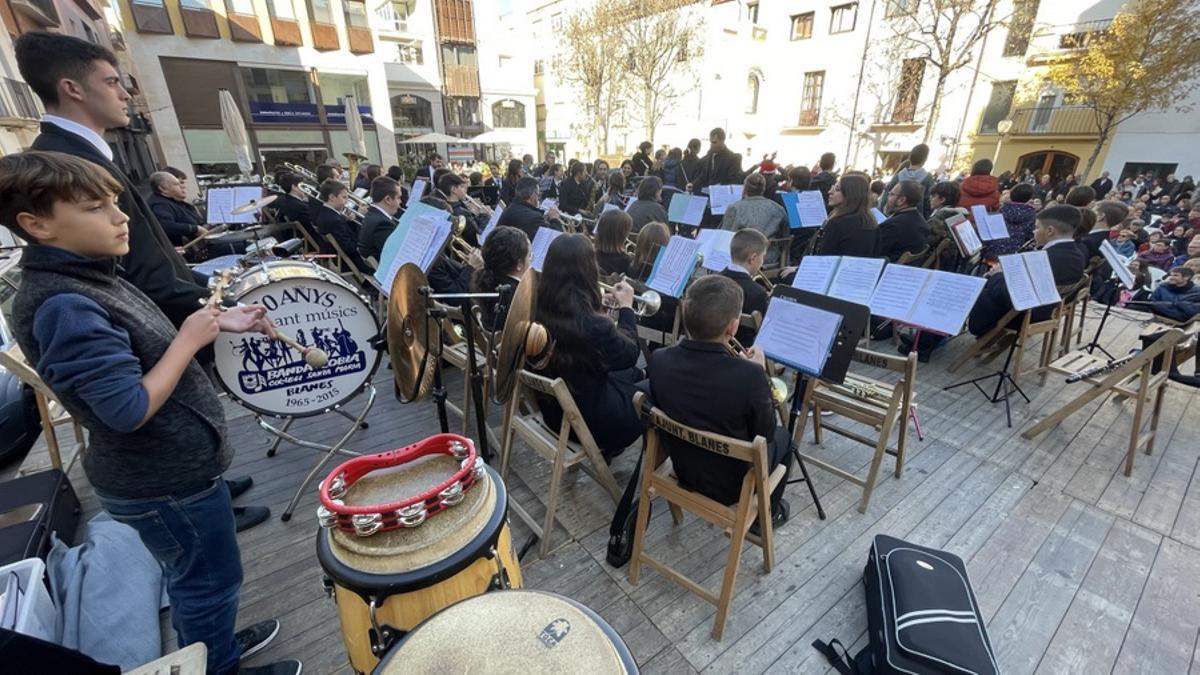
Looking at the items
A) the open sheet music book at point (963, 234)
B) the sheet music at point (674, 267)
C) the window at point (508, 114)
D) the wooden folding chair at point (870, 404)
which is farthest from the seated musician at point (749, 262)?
the window at point (508, 114)

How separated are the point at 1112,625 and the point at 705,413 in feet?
7.23

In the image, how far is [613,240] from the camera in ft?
14.2

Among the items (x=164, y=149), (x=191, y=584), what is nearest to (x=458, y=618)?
(x=191, y=584)

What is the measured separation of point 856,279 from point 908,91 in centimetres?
2158

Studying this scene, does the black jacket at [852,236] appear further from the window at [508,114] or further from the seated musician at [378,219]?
the window at [508,114]

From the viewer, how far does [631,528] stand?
8.34 feet

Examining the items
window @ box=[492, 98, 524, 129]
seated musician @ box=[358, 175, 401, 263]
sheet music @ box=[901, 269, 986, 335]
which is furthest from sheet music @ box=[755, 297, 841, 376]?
window @ box=[492, 98, 524, 129]

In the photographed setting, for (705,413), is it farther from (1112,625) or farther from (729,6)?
(729,6)

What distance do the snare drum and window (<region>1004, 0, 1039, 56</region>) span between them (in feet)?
76.3

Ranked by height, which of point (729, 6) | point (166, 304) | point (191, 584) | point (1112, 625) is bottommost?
point (1112, 625)

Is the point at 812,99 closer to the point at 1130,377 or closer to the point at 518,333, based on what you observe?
the point at 1130,377

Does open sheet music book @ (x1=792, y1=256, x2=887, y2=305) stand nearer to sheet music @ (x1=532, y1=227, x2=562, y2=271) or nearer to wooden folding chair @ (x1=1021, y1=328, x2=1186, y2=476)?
wooden folding chair @ (x1=1021, y1=328, x2=1186, y2=476)

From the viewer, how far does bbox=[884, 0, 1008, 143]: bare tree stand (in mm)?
14445

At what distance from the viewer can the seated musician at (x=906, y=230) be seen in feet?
15.9
